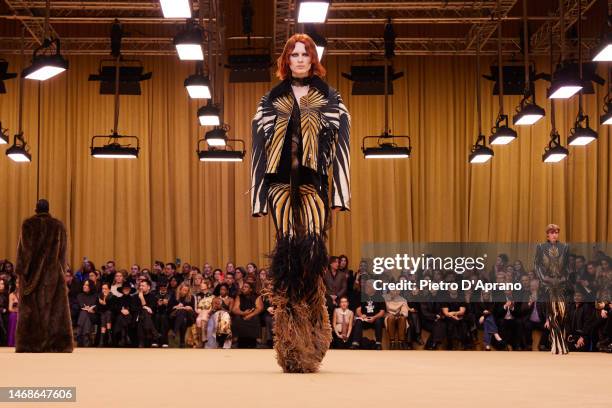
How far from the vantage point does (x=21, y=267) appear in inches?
370

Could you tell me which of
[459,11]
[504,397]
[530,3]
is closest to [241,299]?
[459,11]

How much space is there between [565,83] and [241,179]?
9.20 meters

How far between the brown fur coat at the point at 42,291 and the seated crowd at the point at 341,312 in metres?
5.42

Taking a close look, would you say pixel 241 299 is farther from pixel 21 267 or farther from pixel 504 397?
pixel 504 397

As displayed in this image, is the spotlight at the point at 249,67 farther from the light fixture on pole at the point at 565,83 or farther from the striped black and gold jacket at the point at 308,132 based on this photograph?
the striped black and gold jacket at the point at 308,132

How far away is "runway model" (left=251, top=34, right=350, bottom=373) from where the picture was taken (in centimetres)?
540

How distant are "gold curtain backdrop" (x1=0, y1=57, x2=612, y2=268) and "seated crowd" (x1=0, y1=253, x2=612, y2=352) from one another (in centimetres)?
365

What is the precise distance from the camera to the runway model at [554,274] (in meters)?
10.9

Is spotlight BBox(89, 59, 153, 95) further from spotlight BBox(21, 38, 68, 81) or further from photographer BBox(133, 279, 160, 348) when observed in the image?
spotlight BBox(21, 38, 68, 81)

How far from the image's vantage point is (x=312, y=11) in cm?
995

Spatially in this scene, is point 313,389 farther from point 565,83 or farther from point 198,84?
point 198,84

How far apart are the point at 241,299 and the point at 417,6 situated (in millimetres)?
5888

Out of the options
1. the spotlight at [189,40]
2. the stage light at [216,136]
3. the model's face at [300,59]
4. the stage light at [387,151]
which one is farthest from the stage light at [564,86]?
the model's face at [300,59]

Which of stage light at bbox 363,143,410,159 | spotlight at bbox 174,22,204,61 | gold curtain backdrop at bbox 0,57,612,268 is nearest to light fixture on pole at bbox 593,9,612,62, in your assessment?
spotlight at bbox 174,22,204,61
